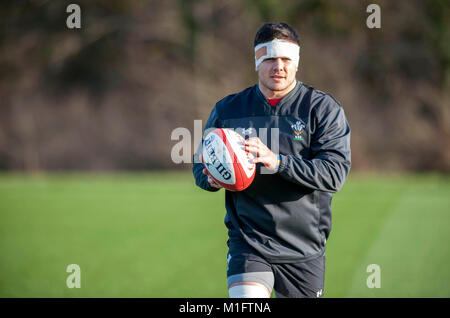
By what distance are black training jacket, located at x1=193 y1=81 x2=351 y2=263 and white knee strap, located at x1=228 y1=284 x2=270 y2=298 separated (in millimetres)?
195

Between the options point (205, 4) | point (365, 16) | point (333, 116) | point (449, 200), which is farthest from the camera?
point (205, 4)

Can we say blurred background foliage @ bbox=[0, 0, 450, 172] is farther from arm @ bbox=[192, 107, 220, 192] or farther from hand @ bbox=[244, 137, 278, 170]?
hand @ bbox=[244, 137, 278, 170]

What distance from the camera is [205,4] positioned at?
2598 cm

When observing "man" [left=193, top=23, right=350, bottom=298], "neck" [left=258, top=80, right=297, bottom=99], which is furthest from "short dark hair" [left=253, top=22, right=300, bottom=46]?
"neck" [left=258, top=80, right=297, bottom=99]

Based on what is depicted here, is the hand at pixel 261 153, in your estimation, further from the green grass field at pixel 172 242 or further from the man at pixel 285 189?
the green grass field at pixel 172 242

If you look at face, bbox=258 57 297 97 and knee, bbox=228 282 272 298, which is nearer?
knee, bbox=228 282 272 298

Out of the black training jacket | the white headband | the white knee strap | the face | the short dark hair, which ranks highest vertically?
the short dark hair

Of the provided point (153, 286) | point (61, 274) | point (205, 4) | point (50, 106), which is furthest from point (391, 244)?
point (50, 106)

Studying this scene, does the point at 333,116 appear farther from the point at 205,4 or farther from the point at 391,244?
the point at 205,4

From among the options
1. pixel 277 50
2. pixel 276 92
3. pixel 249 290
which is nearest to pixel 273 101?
pixel 276 92

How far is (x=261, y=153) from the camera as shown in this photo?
3098 millimetres

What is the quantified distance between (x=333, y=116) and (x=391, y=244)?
588cm

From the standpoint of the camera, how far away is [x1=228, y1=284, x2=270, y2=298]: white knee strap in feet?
10.5

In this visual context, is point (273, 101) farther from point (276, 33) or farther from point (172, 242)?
point (172, 242)
